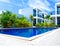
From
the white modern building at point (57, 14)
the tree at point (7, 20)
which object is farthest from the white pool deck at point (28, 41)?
the white modern building at point (57, 14)

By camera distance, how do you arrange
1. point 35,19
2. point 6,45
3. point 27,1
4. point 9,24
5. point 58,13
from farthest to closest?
point 27,1 → point 35,19 → point 58,13 → point 9,24 → point 6,45

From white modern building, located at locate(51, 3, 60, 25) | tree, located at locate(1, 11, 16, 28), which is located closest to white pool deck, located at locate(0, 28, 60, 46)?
tree, located at locate(1, 11, 16, 28)

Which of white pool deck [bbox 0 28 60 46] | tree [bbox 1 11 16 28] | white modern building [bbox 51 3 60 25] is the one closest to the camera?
white pool deck [bbox 0 28 60 46]

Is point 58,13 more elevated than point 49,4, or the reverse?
point 49,4

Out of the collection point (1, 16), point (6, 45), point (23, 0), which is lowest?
Answer: point (6, 45)

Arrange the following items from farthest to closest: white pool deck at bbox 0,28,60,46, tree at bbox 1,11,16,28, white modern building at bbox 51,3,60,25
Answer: white modern building at bbox 51,3,60,25 → tree at bbox 1,11,16,28 → white pool deck at bbox 0,28,60,46

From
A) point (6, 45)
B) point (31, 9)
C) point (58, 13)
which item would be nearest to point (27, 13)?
point (31, 9)

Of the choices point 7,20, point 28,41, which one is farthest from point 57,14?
point 28,41

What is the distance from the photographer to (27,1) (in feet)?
169

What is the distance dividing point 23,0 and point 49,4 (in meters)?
11.4

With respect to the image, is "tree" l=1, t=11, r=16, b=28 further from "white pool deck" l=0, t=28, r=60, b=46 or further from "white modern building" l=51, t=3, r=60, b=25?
"white modern building" l=51, t=3, r=60, b=25

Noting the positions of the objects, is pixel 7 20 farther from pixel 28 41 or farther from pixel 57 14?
pixel 57 14

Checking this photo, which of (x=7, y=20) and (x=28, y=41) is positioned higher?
(x=7, y=20)

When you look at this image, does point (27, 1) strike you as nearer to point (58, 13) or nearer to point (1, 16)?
point (58, 13)
